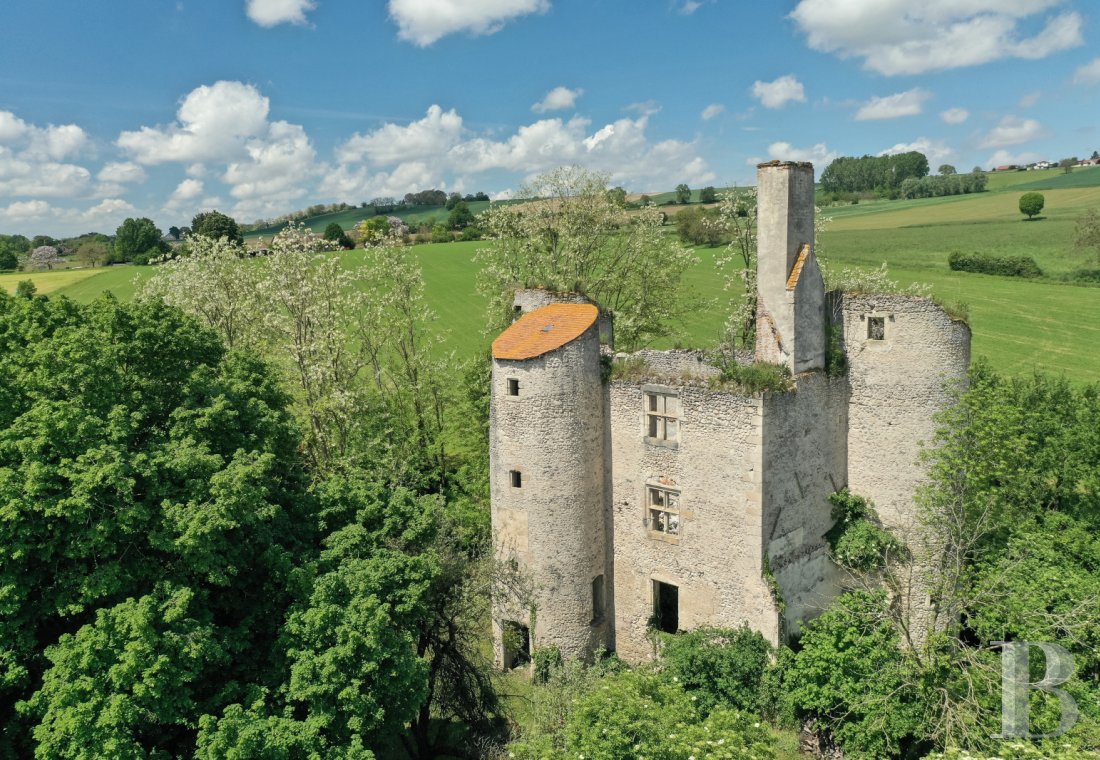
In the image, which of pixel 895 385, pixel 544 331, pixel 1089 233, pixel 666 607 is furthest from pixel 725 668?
pixel 1089 233

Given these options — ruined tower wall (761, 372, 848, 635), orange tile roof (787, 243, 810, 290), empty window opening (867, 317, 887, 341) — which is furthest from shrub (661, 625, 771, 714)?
orange tile roof (787, 243, 810, 290)

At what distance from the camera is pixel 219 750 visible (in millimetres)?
14391

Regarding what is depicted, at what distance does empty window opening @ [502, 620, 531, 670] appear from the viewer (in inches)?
1008

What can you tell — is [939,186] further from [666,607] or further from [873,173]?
[666,607]

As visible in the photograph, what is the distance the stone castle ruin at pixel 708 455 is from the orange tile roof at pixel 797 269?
4cm

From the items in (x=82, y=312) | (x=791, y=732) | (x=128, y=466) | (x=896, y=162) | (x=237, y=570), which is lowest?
(x=791, y=732)

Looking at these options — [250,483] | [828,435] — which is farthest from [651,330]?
[250,483]

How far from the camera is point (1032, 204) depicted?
331 ft

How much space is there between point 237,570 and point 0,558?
454 centimetres

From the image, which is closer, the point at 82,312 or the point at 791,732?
the point at 82,312

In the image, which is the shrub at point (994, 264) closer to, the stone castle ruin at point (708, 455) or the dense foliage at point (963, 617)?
the dense foliage at point (963, 617)

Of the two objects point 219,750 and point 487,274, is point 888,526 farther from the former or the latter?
point 487,274

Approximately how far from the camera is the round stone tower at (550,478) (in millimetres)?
23781

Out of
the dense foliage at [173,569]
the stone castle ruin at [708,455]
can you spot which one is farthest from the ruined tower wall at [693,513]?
the dense foliage at [173,569]
